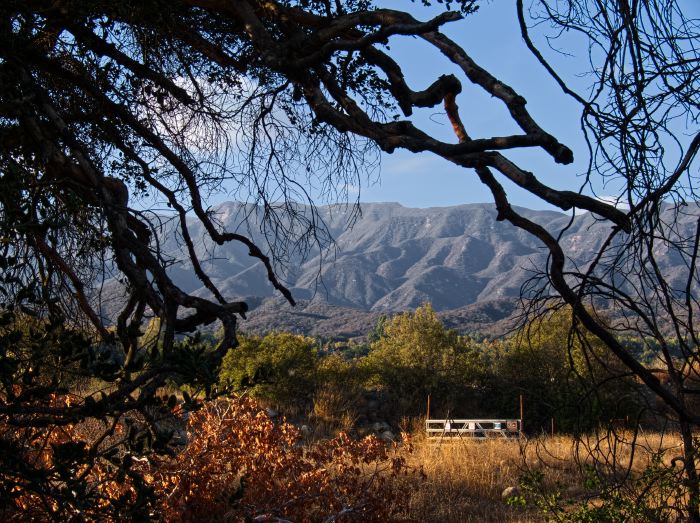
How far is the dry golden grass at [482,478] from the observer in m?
8.54

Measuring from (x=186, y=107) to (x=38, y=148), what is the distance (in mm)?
2399

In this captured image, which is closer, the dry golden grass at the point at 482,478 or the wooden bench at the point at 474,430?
the dry golden grass at the point at 482,478

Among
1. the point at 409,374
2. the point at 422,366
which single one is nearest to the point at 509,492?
the point at 409,374

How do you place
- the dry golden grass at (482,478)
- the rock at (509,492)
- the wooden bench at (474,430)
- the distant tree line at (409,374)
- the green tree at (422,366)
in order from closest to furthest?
the dry golden grass at (482,478) → the rock at (509,492) → the wooden bench at (474,430) → the distant tree line at (409,374) → the green tree at (422,366)

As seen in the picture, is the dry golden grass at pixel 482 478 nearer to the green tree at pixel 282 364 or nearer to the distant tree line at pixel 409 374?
the distant tree line at pixel 409 374

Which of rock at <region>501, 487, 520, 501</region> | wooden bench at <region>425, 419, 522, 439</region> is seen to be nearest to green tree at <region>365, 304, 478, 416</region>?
wooden bench at <region>425, 419, 522, 439</region>

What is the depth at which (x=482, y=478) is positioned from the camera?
10.6 meters

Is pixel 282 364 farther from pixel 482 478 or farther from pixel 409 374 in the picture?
pixel 482 478

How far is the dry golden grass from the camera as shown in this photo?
8539mm

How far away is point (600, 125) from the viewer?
2533 mm

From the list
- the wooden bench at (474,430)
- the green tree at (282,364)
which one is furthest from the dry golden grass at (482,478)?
the green tree at (282,364)

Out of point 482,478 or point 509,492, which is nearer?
point 509,492

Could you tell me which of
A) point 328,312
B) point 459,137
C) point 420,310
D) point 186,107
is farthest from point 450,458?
point 328,312

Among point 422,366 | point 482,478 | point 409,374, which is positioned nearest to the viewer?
point 482,478
